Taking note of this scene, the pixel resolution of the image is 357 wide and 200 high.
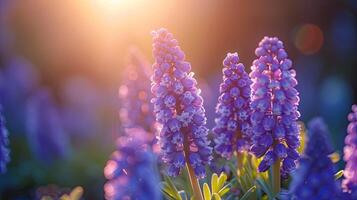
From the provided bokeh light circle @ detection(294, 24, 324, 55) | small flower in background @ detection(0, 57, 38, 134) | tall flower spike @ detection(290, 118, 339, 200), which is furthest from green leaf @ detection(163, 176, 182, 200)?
bokeh light circle @ detection(294, 24, 324, 55)

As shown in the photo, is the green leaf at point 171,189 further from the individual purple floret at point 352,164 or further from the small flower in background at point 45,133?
the small flower in background at point 45,133

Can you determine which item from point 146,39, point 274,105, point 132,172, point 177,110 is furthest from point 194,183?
point 146,39

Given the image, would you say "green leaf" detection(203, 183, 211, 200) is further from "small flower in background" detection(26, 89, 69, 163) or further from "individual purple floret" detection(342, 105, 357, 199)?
"small flower in background" detection(26, 89, 69, 163)

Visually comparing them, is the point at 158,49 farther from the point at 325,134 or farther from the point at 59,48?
the point at 59,48

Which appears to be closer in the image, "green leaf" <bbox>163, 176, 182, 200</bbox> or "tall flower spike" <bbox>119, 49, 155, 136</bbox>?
"green leaf" <bbox>163, 176, 182, 200</bbox>

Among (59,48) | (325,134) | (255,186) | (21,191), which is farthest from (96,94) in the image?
(325,134)
